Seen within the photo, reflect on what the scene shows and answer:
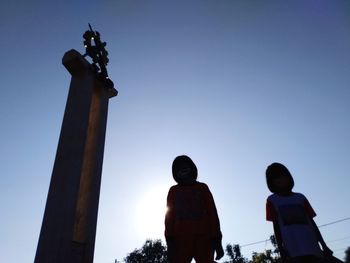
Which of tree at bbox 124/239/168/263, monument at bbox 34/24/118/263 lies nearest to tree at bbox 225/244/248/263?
tree at bbox 124/239/168/263

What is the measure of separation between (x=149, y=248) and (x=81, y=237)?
47.0 meters

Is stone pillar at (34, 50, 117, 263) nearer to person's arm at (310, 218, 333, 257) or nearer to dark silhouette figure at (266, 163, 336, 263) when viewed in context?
dark silhouette figure at (266, 163, 336, 263)

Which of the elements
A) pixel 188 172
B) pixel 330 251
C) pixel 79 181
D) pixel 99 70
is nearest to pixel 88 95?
pixel 99 70

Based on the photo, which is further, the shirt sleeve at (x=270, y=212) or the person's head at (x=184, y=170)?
the person's head at (x=184, y=170)

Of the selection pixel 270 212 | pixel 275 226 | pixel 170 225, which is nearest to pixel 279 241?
pixel 275 226

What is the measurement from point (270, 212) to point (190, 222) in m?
0.94

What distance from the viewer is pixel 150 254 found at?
4569 centimetres

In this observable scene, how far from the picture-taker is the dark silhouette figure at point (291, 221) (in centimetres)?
272

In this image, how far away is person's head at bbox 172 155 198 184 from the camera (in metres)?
3.32

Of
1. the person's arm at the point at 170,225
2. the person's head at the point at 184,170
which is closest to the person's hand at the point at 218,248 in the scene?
the person's arm at the point at 170,225

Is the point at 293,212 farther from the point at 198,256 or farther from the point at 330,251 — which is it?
the point at 198,256

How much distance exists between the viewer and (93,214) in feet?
11.9

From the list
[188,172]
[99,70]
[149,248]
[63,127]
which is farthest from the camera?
[149,248]

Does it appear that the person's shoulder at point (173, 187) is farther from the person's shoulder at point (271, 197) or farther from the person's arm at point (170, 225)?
the person's shoulder at point (271, 197)
